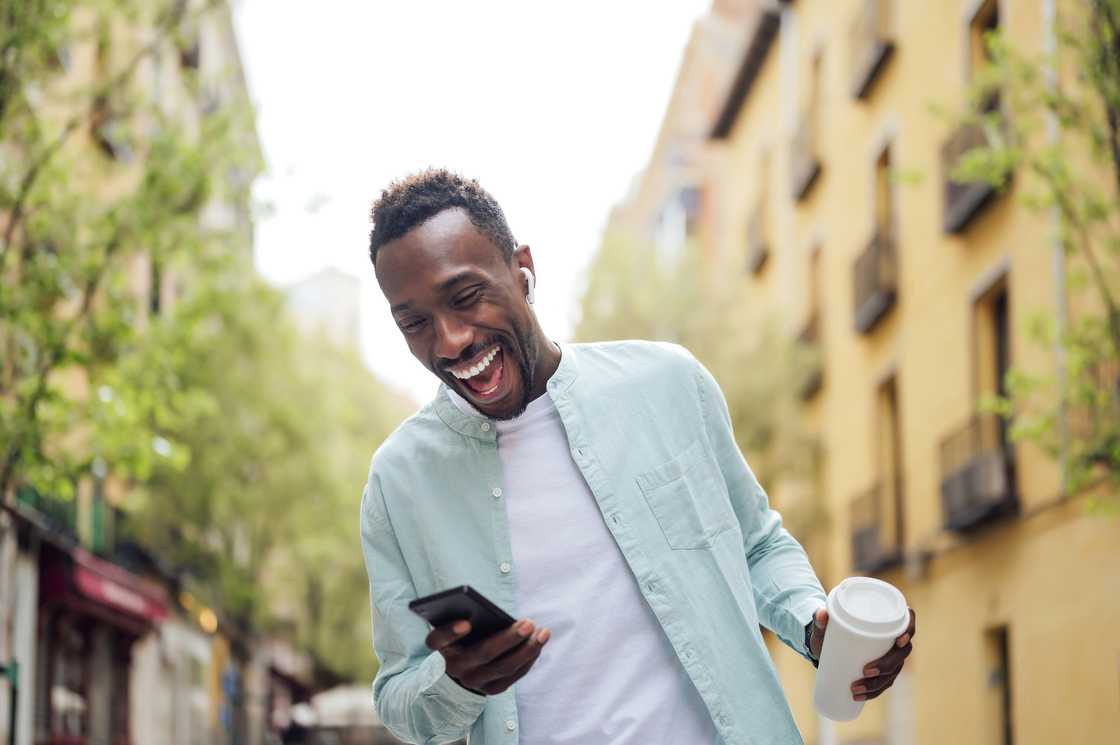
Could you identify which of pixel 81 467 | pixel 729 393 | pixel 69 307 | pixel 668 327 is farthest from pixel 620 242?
pixel 81 467

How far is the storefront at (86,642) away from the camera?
17.6m

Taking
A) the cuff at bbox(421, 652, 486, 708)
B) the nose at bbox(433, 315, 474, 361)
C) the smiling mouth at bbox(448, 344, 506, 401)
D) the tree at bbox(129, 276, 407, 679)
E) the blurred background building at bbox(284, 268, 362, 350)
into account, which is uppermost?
the blurred background building at bbox(284, 268, 362, 350)

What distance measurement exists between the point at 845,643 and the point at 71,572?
16402 millimetres

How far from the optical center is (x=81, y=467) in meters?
10.3

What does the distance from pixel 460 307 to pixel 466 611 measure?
639 mm

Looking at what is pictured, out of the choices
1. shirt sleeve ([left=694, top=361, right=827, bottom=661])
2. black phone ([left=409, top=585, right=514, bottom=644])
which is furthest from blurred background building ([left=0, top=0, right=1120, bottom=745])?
black phone ([left=409, top=585, right=514, bottom=644])

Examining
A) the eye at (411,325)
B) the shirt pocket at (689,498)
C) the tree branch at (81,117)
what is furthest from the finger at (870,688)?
the tree branch at (81,117)

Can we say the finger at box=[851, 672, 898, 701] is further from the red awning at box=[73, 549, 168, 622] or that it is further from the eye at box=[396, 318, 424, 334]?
the red awning at box=[73, 549, 168, 622]

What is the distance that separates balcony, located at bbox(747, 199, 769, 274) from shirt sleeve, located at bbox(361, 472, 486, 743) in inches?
886

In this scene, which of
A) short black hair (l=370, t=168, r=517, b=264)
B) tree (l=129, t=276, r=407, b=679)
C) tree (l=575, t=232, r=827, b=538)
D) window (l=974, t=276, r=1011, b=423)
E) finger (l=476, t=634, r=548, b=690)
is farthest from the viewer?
tree (l=129, t=276, r=407, b=679)

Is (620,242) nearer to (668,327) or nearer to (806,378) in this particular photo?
(668,327)

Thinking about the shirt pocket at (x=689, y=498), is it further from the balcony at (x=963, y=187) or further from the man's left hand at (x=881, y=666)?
the balcony at (x=963, y=187)

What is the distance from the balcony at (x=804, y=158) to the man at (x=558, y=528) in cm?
1920

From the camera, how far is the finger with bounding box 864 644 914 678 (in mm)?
2428
